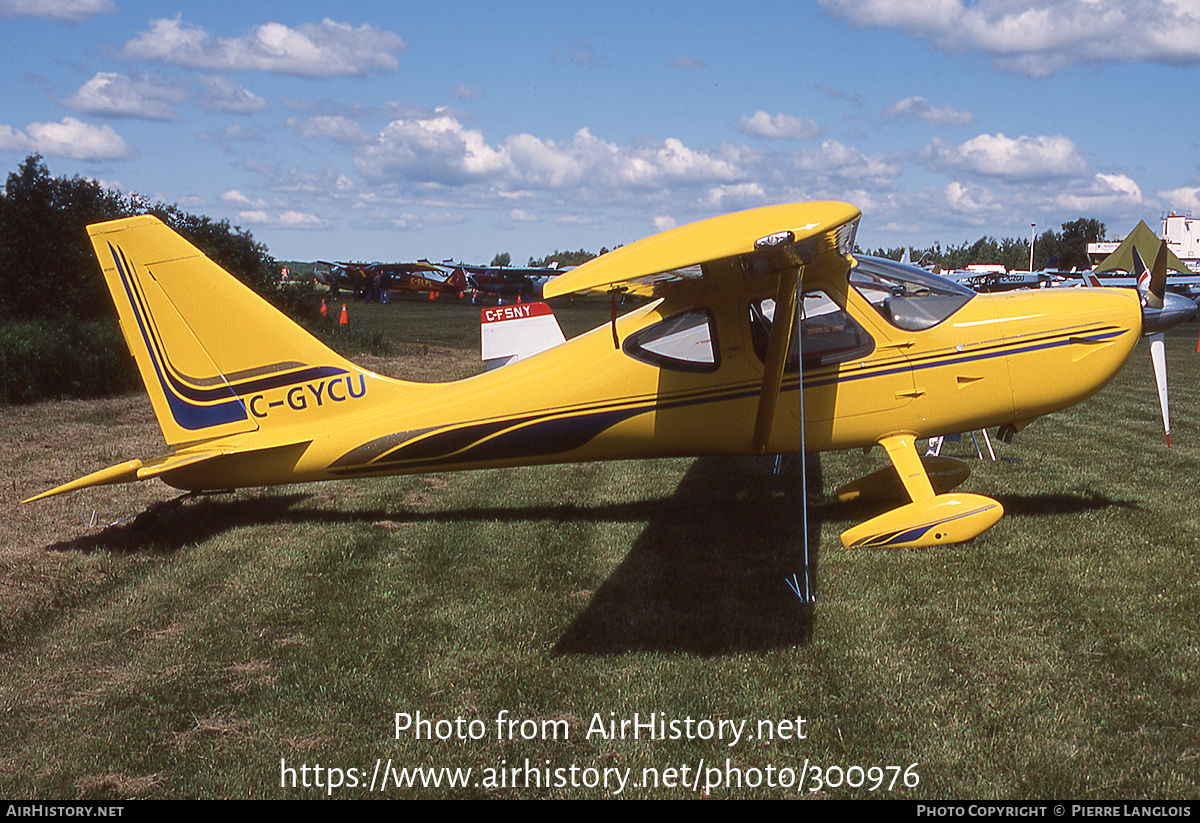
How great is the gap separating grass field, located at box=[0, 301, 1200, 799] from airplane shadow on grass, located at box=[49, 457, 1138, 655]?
32 mm

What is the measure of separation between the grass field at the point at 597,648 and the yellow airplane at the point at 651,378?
791 millimetres

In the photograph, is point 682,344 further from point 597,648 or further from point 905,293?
point 597,648

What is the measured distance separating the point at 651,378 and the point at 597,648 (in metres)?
2.49

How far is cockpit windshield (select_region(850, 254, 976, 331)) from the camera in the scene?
676cm

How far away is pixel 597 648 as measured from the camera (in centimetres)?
506

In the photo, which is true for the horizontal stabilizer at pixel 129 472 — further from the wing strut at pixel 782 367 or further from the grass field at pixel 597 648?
the wing strut at pixel 782 367

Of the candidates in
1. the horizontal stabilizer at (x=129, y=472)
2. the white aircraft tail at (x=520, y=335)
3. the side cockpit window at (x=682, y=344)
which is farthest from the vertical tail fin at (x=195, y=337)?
the white aircraft tail at (x=520, y=335)

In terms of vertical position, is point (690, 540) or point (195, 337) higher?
point (195, 337)

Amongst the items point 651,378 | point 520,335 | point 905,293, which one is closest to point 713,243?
point 651,378

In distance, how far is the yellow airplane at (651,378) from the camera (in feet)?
22.0

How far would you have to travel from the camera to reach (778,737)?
4070 mm

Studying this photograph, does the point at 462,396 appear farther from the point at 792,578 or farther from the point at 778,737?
the point at 778,737
